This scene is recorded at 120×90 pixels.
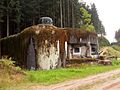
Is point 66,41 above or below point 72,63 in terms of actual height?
above

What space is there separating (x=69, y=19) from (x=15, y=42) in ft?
101

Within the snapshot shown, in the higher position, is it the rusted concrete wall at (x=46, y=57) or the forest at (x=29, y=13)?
the forest at (x=29, y=13)

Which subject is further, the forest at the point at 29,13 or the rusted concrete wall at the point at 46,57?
the forest at the point at 29,13

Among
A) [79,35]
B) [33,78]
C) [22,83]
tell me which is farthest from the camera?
[79,35]

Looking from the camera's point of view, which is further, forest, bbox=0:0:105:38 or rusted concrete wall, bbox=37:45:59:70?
forest, bbox=0:0:105:38

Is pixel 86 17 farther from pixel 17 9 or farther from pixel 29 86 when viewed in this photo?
pixel 29 86

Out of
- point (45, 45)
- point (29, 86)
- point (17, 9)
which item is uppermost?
point (17, 9)

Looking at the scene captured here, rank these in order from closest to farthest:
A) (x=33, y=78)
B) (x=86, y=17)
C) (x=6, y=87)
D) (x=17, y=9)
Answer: (x=6, y=87) < (x=33, y=78) < (x=17, y=9) < (x=86, y=17)

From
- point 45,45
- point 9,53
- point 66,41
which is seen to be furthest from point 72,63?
point 9,53

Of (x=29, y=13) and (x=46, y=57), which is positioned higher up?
(x=29, y=13)

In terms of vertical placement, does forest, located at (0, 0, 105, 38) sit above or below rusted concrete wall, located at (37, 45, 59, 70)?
above

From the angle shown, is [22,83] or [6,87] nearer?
[6,87]

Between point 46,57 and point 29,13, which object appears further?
point 29,13

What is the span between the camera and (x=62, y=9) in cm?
5956
